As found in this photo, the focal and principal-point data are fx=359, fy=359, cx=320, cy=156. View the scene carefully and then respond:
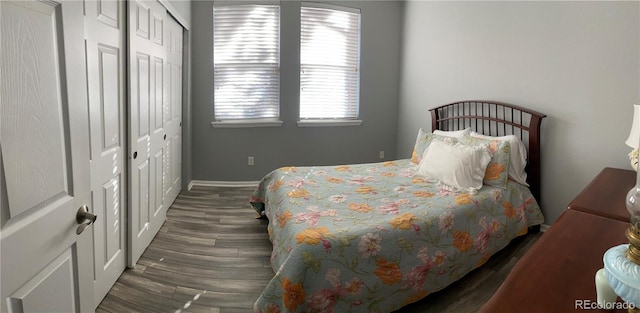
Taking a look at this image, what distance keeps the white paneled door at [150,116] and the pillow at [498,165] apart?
2.66 meters

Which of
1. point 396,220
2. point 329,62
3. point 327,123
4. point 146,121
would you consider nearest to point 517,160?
point 396,220

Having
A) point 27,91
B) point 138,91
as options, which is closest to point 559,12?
point 138,91

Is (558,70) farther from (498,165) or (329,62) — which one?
(329,62)

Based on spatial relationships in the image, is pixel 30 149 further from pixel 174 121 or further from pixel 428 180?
pixel 174 121

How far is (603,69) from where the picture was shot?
2.67 m

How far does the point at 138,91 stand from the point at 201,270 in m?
1.34

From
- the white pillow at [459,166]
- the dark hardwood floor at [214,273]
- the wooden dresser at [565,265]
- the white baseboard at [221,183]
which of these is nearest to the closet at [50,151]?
the dark hardwood floor at [214,273]

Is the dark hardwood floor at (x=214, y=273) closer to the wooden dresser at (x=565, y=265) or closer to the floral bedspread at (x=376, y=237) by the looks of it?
the floral bedspread at (x=376, y=237)

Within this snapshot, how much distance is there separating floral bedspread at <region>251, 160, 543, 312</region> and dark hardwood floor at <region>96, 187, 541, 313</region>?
134 millimetres

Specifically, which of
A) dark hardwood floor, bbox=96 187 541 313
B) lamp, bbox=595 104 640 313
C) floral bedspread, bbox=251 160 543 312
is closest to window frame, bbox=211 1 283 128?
dark hardwood floor, bbox=96 187 541 313

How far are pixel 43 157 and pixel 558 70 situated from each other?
343 centimetres

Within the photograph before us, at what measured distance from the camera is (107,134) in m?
2.10

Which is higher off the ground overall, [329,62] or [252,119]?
[329,62]

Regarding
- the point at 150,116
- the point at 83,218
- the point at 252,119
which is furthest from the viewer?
the point at 252,119
